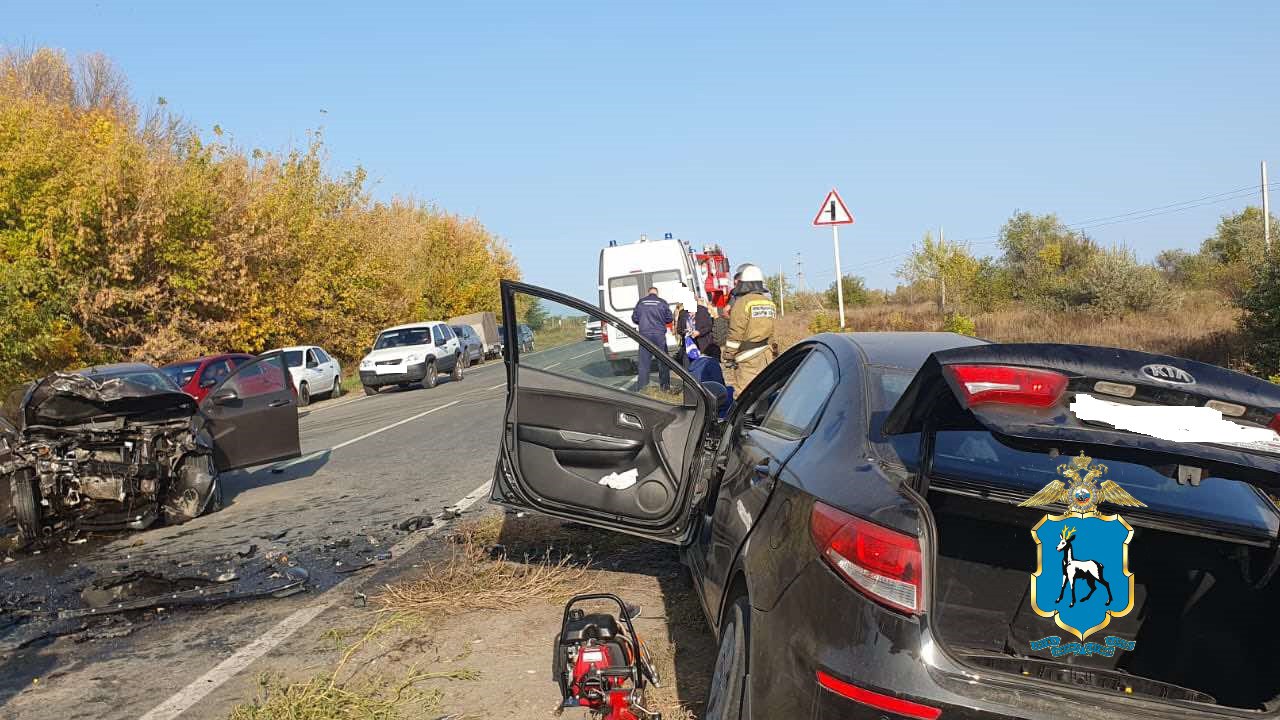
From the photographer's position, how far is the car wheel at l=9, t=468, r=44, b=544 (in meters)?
7.97

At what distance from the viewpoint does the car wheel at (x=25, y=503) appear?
7969mm

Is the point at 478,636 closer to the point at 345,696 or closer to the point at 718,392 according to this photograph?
the point at 345,696

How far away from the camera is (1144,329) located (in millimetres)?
24156

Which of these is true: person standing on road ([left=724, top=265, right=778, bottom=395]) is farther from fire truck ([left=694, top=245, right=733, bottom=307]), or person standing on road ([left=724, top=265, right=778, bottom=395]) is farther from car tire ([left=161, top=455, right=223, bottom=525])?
fire truck ([left=694, top=245, right=733, bottom=307])

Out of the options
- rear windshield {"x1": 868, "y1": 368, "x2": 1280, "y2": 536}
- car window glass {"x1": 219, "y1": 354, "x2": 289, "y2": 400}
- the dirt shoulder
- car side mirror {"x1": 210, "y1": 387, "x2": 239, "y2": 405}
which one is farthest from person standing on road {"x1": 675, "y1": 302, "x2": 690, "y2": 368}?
rear windshield {"x1": 868, "y1": 368, "x2": 1280, "y2": 536}

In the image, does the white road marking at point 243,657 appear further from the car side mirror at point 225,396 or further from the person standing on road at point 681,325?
the person standing on road at point 681,325

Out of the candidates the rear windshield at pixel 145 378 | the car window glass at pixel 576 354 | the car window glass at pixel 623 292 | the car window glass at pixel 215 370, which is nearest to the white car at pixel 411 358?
the car window glass at pixel 215 370

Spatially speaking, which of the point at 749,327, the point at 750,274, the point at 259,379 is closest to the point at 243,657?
the point at 259,379

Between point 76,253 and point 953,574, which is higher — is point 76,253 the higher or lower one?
the higher one

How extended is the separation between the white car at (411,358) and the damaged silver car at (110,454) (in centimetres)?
1732

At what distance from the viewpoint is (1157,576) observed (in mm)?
2883

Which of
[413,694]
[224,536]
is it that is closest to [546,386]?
[413,694]

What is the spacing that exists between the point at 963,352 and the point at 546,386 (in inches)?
128

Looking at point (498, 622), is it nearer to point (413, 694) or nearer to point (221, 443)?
point (413, 694)
